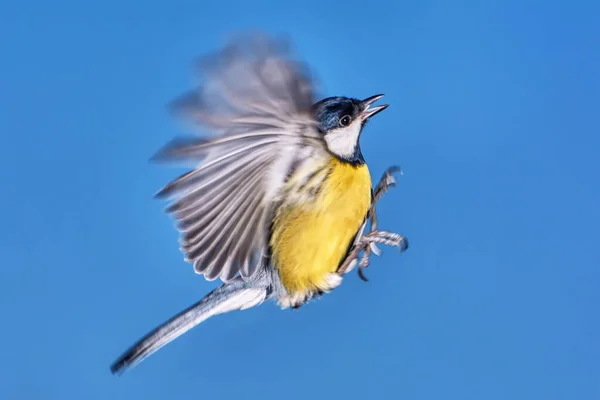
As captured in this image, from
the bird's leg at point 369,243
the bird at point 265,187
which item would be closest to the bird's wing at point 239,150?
the bird at point 265,187

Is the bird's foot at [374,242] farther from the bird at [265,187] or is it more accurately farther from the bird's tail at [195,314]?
the bird's tail at [195,314]

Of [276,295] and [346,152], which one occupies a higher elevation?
[346,152]

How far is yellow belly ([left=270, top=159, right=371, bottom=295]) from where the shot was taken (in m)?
0.99

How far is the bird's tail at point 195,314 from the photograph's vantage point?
102 centimetres

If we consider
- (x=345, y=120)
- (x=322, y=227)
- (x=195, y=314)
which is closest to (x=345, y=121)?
(x=345, y=120)

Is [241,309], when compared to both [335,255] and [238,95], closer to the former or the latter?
[335,255]

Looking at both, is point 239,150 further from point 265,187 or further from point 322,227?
point 322,227

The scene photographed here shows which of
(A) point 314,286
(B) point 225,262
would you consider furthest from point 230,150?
(A) point 314,286

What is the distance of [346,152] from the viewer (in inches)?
39.6

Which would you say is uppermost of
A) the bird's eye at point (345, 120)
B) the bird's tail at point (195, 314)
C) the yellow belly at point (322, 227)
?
the bird's eye at point (345, 120)

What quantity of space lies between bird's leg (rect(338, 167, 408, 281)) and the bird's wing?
0.13m

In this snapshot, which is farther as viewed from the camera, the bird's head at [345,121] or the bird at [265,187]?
the bird's head at [345,121]

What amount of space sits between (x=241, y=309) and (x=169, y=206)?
23cm

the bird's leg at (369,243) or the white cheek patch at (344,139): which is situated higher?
the white cheek patch at (344,139)
